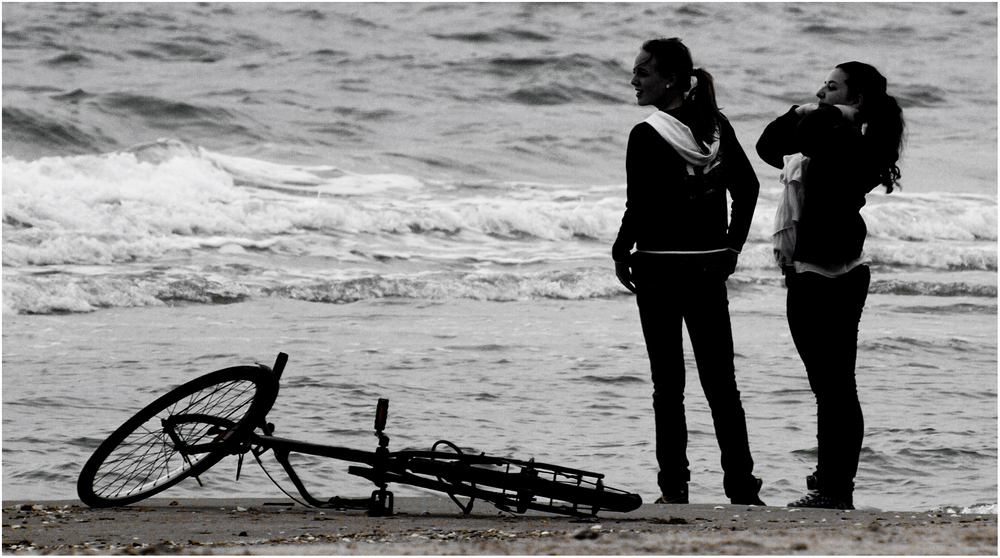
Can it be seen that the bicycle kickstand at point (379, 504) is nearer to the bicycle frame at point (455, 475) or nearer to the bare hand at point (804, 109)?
the bicycle frame at point (455, 475)

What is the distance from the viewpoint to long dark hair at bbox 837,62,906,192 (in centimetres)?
359

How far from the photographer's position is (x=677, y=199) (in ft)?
11.8

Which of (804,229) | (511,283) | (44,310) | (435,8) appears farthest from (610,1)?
(804,229)

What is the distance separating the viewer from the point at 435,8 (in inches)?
1002

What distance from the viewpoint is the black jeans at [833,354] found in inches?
142

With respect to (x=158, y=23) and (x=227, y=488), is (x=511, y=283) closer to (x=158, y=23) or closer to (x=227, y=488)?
(x=227, y=488)

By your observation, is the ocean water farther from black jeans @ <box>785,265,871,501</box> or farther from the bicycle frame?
the bicycle frame

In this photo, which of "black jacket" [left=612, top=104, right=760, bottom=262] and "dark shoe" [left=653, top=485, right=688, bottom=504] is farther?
"dark shoe" [left=653, top=485, right=688, bottom=504]

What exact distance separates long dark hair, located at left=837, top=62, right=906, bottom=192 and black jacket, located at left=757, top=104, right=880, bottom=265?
55mm

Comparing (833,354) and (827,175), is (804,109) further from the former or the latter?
(833,354)

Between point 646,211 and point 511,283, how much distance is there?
22.8ft

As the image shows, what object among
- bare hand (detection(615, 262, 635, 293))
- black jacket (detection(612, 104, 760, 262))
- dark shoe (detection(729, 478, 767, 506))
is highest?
black jacket (detection(612, 104, 760, 262))

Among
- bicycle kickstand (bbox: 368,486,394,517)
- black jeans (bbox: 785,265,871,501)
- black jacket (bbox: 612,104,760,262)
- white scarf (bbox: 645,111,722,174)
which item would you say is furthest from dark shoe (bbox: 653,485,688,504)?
white scarf (bbox: 645,111,722,174)

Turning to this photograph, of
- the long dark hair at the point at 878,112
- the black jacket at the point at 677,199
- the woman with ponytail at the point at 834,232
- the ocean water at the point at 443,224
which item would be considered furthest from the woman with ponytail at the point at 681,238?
the ocean water at the point at 443,224
